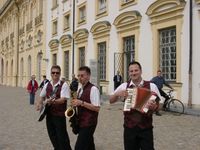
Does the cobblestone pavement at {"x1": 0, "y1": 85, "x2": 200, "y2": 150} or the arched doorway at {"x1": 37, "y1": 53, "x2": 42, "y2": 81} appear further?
the arched doorway at {"x1": 37, "y1": 53, "x2": 42, "y2": 81}

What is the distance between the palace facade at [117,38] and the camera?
16156 millimetres

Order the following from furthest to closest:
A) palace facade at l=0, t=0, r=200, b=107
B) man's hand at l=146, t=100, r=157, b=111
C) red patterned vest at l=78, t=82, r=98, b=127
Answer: palace facade at l=0, t=0, r=200, b=107 → red patterned vest at l=78, t=82, r=98, b=127 → man's hand at l=146, t=100, r=157, b=111

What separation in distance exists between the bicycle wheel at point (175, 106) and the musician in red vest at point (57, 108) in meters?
9.03

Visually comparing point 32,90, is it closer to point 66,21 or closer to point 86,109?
point 66,21

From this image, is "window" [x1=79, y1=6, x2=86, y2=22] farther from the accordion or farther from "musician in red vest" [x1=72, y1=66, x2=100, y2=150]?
the accordion

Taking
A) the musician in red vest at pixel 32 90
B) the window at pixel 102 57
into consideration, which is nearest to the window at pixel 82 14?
the window at pixel 102 57

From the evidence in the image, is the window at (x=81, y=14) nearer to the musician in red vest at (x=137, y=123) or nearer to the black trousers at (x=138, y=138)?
the musician in red vest at (x=137, y=123)

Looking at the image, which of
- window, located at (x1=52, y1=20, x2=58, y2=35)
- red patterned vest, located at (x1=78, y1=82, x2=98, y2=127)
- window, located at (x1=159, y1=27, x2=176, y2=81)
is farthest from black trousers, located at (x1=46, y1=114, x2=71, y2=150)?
window, located at (x1=52, y1=20, x2=58, y2=35)

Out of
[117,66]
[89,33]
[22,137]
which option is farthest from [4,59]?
[22,137]

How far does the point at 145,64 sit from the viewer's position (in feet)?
62.4

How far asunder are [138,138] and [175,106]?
1032cm

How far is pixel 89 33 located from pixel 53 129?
65.0 feet

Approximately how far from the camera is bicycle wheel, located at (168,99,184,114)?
47.5 ft

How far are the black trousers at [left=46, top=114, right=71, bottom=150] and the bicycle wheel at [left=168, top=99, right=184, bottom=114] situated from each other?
355 inches
